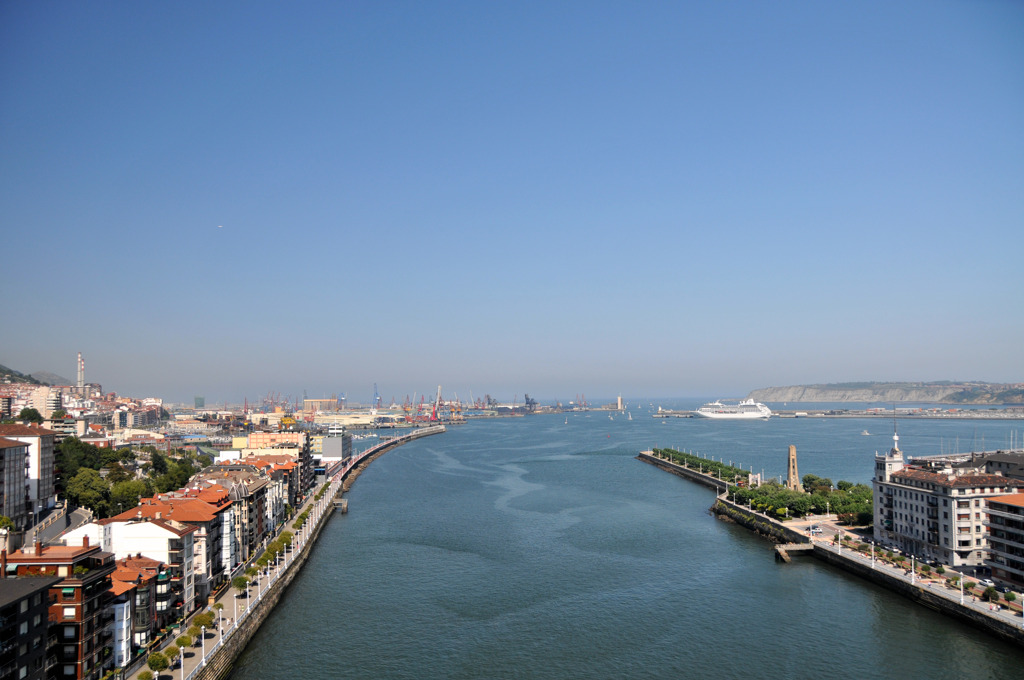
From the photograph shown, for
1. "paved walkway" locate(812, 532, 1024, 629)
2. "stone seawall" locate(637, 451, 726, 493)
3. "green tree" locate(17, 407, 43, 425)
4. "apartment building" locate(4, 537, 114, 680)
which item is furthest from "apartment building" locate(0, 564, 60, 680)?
"green tree" locate(17, 407, 43, 425)

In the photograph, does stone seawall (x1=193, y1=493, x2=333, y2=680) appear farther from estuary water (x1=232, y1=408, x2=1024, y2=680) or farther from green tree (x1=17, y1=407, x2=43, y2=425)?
green tree (x1=17, y1=407, x2=43, y2=425)

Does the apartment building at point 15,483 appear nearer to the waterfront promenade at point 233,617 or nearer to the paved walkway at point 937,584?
the waterfront promenade at point 233,617

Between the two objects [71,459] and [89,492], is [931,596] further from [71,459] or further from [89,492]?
[71,459]

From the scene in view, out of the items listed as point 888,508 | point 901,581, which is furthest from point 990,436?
point 901,581

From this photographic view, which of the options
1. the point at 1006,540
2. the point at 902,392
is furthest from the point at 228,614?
the point at 902,392

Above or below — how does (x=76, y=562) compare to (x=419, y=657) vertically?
above

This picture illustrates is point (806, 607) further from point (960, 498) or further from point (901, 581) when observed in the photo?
point (960, 498)
